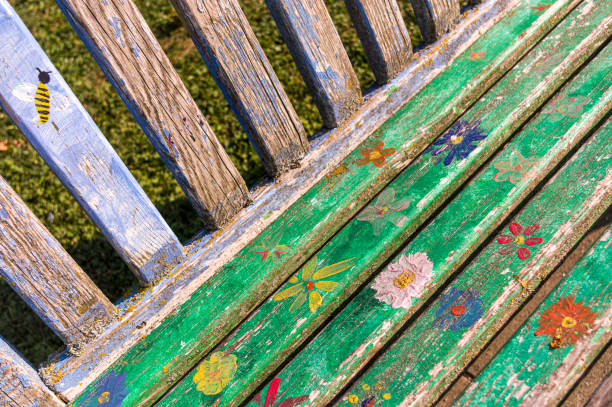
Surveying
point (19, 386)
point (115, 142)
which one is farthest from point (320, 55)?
point (115, 142)

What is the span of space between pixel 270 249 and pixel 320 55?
683 millimetres

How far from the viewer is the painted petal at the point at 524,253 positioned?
1.37m

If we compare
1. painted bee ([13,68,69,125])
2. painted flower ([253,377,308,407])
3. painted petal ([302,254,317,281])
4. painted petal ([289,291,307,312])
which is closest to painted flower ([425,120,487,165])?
painted petal ([302,254,317,281])

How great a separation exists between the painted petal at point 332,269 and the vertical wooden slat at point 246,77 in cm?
40

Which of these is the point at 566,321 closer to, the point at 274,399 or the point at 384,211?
the point at 384,211

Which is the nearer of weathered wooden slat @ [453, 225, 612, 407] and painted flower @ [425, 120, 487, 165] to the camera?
weathered wooden slat @ [453, 225, 612, 407]

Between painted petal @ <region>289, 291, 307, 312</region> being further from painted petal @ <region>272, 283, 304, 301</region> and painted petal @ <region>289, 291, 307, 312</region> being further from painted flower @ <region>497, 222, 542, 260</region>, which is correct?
painted flower @ <region>497, 222, 542, 260</region>

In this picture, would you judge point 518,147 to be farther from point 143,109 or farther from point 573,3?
point 143,109

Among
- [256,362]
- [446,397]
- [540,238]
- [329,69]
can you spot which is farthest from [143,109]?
[446,397]

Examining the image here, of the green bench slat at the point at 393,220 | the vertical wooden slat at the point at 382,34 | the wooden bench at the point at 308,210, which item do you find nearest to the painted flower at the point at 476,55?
the wooden bench at the point at 308,210

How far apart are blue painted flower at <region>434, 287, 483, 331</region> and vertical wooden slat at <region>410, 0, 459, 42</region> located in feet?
3.43

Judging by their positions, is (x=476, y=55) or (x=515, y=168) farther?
(x=476, y=55)

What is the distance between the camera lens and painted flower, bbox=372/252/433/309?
137 centimetres

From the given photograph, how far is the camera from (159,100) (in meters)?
1.34
